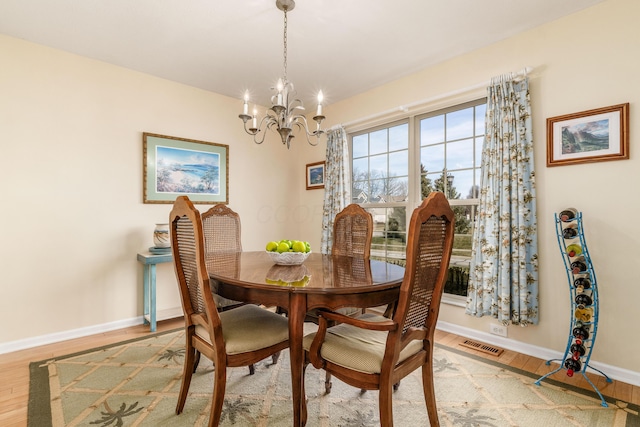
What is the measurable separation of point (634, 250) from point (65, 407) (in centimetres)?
362

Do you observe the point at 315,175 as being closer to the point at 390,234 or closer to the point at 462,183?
the point at 390,234

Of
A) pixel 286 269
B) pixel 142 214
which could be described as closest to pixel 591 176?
pixel 286 269

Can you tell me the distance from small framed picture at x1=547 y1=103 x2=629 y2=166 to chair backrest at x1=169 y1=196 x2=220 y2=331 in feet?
8.36

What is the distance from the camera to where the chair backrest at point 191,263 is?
1492 mm

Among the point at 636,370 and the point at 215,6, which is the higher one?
the point at 215,6

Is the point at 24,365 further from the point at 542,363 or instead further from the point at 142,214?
the point at 542,363

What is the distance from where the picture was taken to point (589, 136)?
89.6 inches

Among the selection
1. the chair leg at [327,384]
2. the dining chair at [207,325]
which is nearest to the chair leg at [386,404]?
the dining chair at [207,325]

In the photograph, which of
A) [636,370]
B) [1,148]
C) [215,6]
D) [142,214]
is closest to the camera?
[636,370]

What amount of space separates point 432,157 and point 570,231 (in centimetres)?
146

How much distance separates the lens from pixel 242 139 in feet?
13.4

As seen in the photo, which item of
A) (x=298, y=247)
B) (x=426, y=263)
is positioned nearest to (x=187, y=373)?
(x=298, y=247)

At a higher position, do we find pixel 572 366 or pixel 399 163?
pixel 399 163

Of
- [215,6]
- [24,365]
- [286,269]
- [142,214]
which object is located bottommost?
[24,365]
